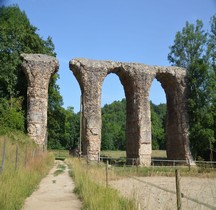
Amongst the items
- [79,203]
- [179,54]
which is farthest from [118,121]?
[79,203]

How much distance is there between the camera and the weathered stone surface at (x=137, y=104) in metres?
25.1

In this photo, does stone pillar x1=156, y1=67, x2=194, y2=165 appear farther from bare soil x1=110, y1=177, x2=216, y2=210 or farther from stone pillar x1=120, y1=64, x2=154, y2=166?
bare soil x1=110, y1=177, x2=216, y2=210

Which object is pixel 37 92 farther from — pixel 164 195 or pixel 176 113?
pixel 164 195

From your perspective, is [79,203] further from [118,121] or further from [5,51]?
[118,121]

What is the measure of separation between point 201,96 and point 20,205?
2178 centimetres

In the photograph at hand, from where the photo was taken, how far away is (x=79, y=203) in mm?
8117

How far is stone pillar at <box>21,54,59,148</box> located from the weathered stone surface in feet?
7.06

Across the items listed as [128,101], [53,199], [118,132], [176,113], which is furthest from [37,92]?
[118,132]

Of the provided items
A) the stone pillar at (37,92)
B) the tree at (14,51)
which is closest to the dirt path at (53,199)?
the stone pillar at (37,92)

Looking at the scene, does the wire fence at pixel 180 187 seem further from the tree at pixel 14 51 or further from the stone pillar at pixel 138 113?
the tree at pixel 14 51

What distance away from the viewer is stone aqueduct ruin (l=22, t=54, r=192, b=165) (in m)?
24.6

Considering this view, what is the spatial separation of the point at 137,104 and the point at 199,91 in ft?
17.0

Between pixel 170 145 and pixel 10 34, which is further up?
pixel 10 34

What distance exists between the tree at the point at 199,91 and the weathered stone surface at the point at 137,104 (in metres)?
0.69
